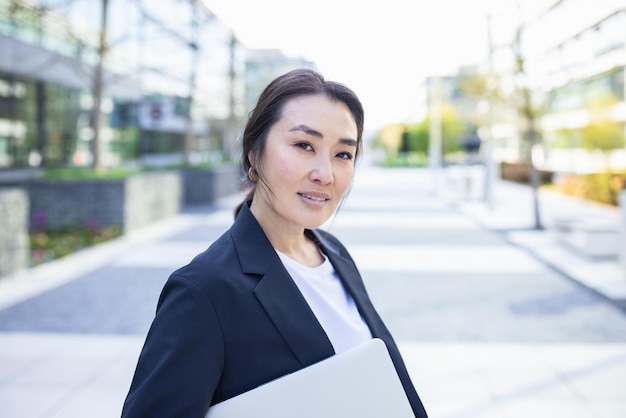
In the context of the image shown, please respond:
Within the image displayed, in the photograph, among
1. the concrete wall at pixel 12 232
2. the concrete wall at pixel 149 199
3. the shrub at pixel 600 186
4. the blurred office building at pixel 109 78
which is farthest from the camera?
the shrub at pixel 600 186

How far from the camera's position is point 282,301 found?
1352 millimetres

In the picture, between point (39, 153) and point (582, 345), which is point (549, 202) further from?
Result: point (39, 153)

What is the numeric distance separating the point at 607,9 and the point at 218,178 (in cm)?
2533

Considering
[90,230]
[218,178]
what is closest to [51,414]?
[90,230]

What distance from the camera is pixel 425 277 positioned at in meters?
8.09

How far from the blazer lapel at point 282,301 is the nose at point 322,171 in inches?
8.3

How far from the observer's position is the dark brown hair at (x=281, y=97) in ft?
4.75

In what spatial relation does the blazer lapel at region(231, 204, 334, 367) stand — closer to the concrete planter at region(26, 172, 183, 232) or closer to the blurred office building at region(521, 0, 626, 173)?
the concrete planter at region(26, 172, 183, 232)

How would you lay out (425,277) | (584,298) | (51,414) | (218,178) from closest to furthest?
(51,414) < (584,298) < (425,277) < (218,178)

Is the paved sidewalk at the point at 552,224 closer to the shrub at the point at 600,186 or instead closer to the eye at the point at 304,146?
the shrub at the point at 600,186

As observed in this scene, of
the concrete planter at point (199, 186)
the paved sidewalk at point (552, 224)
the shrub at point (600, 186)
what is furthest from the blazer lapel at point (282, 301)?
the shrub at point (600, 186)

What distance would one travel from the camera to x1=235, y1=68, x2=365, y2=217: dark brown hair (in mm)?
1448

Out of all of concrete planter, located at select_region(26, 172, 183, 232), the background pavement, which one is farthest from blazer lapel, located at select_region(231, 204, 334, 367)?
concrete planter, located at select_region(26, 172, 183, 232)

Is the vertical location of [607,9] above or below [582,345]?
above
